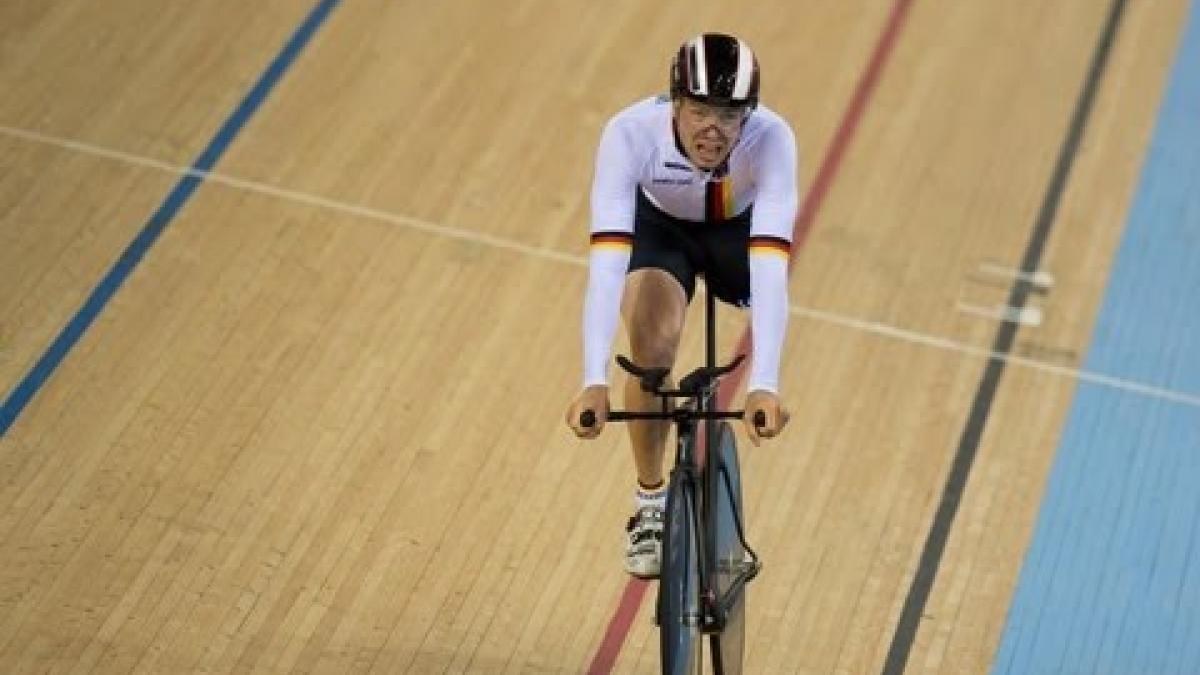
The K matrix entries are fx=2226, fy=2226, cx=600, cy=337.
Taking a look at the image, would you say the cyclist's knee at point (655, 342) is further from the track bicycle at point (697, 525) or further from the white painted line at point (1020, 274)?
the white painted line at point (1020, 274)

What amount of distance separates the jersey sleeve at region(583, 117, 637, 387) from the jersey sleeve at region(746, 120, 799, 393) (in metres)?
0.29

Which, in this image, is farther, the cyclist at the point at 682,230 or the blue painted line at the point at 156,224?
the blue painted line at the point at 156,224

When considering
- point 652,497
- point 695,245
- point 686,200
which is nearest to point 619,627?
point 652,497

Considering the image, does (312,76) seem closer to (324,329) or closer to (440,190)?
(440,190)

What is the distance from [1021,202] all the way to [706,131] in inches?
117

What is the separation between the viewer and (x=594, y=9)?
27.4ft

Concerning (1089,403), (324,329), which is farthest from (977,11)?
(324,329)

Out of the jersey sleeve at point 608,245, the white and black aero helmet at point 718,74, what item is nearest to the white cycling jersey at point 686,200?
the jersey sleeve at point 608,245

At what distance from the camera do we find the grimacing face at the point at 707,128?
189 inches

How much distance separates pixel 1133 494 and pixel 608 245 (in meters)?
2.29

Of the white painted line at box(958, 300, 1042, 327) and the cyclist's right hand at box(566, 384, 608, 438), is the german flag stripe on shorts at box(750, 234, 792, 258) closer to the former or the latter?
the cyclist's right hand at box(566, 384, 608, 438)

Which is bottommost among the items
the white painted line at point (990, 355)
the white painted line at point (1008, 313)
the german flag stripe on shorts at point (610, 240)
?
the german flag stripe on shorts at point (610, 240)

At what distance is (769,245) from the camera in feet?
16.3

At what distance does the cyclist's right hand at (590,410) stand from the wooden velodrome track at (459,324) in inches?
49.3
